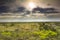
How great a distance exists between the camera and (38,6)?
80.4 inches

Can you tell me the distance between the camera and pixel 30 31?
6.47 ft

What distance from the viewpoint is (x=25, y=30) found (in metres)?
1.98

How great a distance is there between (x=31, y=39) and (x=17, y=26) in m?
0.26

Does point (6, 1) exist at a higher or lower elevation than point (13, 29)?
higher

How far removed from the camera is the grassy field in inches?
75.5

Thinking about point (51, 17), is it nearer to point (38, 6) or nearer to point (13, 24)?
point (38, 6)

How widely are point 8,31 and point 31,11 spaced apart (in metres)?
0.39

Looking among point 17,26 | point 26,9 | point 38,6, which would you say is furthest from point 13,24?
point 38,6

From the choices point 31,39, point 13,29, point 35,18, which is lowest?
point 31,39

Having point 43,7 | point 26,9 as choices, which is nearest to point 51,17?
point 43,7

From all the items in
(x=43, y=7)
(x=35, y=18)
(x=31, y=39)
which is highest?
(x=43, y=7)

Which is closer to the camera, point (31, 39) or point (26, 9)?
point (31, 39)

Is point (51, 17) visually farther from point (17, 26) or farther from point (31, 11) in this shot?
point (17, 26)

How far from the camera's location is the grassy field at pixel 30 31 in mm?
1919
